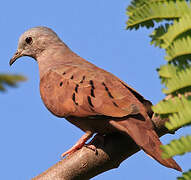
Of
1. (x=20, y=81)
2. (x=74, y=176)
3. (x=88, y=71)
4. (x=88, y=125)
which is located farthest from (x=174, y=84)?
(x=88, y=71)

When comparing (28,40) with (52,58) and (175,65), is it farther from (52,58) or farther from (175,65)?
(175,65)

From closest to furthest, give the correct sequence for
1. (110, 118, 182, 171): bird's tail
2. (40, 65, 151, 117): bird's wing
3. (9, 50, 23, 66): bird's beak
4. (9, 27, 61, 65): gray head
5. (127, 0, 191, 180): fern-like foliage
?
(127, 0, 191, 180): fern-like foliage
(110, 118, 182, 171): bird's tail
(40, 65, 151, 117): bird's wing
(9, 27, 61, 65): gray head
(9, 50, 23, 66): bird's beak

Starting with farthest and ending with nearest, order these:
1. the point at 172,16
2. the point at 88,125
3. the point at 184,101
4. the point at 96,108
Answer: the point at 88,125 → the point at 96,108 → the point at 172,16 → the point at 184,101

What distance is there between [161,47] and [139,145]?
7.22ft

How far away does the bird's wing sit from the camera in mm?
4980

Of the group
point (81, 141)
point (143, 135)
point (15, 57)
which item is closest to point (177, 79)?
point (143, 135)

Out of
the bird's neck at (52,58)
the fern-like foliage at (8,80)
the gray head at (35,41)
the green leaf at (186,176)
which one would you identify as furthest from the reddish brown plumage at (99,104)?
the fern-like foliage at (8,80)

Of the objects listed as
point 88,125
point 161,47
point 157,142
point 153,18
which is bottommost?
point 157,142

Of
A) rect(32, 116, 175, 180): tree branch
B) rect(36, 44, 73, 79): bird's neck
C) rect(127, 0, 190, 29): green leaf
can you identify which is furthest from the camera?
rect(36, 44, 73, 79): bird's neck

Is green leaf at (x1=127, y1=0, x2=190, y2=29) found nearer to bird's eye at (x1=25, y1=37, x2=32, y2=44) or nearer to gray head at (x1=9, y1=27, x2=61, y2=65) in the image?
gray head at (x1=9, y1=27, x2=61, y2=65)

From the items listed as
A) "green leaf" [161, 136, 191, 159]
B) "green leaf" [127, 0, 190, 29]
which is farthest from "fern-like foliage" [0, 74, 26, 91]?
"green leaf" [127, 0, 190, 29]

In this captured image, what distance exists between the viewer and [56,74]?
20.4 feet

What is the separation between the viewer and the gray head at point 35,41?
7.95m

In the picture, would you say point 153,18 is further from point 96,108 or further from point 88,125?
point 88,125
